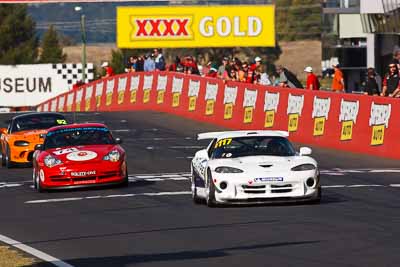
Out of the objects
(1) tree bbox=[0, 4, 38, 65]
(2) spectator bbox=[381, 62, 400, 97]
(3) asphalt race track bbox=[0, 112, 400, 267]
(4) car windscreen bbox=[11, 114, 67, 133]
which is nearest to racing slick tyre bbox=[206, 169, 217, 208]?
(3) asphalt race track bbox=[0, 112, 400, 267]

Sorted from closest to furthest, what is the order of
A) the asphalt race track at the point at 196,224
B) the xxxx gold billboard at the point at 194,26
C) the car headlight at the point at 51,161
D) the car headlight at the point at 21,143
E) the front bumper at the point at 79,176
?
the asphalt race track at the point at 196,224
the front bumper at the point at 79,176
the car headlight at the point at 51,161
the car headlight at the point at 21,143
the xxxx gold billboard at the point at 194,26

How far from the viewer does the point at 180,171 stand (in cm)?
Result: 2502

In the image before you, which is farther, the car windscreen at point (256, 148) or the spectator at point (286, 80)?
the spectator at point (286, 80)

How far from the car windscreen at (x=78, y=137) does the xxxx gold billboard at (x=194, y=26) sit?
5047cm

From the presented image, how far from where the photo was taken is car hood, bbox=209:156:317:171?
58.2ft

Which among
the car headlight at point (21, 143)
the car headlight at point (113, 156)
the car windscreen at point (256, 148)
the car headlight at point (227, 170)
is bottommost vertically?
the car headlight at point (21, 143)

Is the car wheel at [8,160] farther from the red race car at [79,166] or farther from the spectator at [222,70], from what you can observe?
the spectator at [222,70]

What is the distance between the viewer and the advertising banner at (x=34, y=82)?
67.5 metres

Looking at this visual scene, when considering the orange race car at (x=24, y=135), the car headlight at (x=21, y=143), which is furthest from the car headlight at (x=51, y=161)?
the car headlight at (x=21, y=143)

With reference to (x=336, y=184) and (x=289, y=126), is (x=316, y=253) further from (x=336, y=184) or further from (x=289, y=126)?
(x=289, y=126)

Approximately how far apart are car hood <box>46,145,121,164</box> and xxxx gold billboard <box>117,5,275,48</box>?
5136 centimetres

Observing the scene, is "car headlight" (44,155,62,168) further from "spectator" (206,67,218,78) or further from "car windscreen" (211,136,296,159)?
"spectator" (206,67,218,78)

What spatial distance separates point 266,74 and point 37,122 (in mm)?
10201

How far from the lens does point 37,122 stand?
28234 mm
